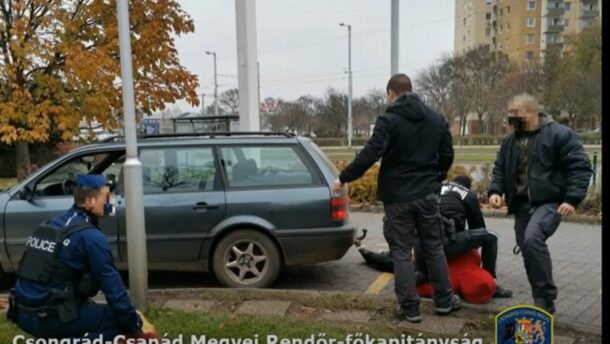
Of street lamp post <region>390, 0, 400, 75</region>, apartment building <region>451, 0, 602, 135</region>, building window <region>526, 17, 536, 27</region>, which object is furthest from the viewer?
building window <region>526, 17, 536, 27</region>

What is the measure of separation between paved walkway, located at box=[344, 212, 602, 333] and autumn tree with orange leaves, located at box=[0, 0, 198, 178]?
4.21m

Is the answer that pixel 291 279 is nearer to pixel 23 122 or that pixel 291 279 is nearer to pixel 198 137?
pixel 198 137

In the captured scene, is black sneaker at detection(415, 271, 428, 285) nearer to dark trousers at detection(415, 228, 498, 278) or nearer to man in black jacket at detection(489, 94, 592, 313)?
dark trousers at detection(415, 228, 498, 278)

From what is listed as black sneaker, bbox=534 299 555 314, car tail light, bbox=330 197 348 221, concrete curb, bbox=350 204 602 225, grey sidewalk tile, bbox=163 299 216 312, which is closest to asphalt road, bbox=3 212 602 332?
black sneaker, bbox=534 299 555 314

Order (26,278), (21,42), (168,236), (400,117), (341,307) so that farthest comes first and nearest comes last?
(21,42)
(168,236)
(341,307)
(400,117)
(26,278)

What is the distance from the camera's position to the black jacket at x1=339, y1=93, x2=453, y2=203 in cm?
409

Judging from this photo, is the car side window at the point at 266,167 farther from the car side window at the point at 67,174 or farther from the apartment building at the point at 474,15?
the apartment building at the point at 474,15

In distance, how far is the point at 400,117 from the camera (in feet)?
13.5

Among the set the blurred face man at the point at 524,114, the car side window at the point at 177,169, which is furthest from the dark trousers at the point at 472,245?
the car side window at the point at 177,169

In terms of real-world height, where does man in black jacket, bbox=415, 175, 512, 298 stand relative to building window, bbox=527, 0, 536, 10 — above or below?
below

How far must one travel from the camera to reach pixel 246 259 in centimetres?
532

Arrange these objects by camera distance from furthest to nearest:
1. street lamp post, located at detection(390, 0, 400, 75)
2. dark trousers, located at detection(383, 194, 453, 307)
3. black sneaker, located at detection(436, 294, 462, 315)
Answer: street lamp post, located at detection(390, 0, 400, 75) → black sneaker, located at detection(436, 294, 462, 315) → dark trousers, located at detection(383, 194, 453, 307)

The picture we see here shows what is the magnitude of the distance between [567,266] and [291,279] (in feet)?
9.99

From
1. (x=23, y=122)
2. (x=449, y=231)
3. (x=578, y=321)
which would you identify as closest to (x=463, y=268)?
(x=449, y=231)
